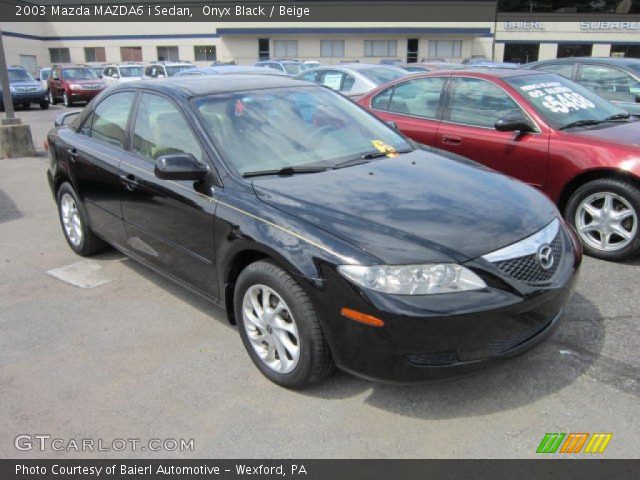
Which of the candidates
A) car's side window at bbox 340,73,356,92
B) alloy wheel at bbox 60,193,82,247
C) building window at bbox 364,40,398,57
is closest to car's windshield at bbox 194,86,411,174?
alloy wheel at bbox 60,193,82,247

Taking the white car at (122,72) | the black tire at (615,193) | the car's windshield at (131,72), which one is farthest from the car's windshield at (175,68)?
the black tire at (615,193)

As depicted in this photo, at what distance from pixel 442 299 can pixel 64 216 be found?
13.9 feet

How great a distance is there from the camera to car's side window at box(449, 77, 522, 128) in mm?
5430

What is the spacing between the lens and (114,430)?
2.83 metres

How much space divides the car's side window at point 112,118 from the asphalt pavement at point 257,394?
4.34ft

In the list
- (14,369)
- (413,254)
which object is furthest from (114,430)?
(413,254)

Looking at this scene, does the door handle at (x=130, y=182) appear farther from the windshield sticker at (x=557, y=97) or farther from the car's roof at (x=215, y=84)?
the windshield sticker at (x=557, y=97)

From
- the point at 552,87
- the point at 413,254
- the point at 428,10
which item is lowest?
the point at 413,254

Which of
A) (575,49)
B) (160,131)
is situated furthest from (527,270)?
(575,49)

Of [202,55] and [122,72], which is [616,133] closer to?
[122,72]

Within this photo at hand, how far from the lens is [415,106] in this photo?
6195 mm

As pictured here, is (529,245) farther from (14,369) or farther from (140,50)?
(140,50)

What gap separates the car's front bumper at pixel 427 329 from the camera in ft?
8.25
